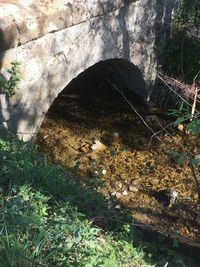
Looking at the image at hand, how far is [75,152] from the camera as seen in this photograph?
17.0ft

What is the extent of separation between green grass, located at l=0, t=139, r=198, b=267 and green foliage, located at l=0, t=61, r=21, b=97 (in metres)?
0.40

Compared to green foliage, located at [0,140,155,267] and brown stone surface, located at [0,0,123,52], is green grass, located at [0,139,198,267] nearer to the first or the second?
green foliage, located at [0,140,155,267]

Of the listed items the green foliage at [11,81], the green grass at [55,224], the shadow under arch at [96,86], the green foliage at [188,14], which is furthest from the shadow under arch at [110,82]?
the green grass at [55,224]

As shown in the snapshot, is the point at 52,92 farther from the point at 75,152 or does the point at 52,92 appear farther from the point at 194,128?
the point at 194,128

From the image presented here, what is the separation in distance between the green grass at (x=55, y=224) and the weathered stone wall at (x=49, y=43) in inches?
18.4

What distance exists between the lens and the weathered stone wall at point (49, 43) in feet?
10.9

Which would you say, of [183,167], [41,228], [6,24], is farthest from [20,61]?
[183,167]

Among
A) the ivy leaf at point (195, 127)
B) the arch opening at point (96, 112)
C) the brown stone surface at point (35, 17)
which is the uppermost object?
the brown stone surface at point (35, 17)

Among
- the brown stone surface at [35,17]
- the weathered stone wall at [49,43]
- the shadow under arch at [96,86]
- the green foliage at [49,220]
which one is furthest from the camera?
the shadow under arch at [96,86]

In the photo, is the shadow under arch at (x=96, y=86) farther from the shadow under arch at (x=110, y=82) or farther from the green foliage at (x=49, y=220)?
the green foliage at (x=49, y=220)

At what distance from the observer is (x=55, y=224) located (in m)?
2.44

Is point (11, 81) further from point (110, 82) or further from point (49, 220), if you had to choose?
point (110, 82)

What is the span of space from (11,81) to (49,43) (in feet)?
1.59

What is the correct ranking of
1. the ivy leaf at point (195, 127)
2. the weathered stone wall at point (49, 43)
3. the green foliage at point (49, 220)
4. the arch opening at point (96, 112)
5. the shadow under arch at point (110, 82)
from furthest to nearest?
the shadow under arch at point (110, 82) → the arch opening at point (96, 112) → the weathered stone wall at point (49, 43) → the ivy leaf at point (195, 127) → the green foliage at point (49, 220)
